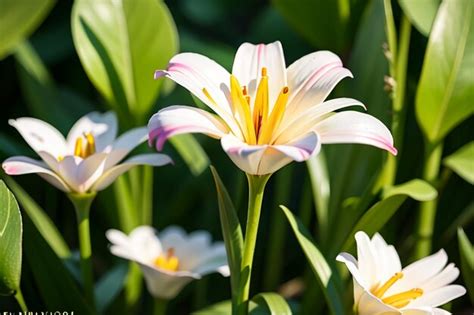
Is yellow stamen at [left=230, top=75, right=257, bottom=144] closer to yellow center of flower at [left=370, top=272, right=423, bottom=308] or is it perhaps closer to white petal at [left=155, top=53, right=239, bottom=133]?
white petal at [left=155, top=53, right=239, bottom=133]

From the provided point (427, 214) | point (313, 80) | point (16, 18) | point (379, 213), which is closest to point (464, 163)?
point (427, 214)

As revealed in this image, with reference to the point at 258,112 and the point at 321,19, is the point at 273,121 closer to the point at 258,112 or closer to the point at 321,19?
the point at 258,112

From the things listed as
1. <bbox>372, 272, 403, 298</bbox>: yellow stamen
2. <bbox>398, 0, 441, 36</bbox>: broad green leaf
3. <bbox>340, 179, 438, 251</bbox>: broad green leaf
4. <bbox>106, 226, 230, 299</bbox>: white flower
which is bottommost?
<bbox>106, 226, 230, 299</bbox>: white flower

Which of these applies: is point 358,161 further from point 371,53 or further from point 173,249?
point 173,249

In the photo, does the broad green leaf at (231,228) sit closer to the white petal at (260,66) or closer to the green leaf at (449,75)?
the white petal at (260,66)

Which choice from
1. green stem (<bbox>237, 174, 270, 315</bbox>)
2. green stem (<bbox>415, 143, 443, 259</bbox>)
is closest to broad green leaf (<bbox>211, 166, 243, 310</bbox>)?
green stem (<bbox>237, 174, 270, 315</bbox>)

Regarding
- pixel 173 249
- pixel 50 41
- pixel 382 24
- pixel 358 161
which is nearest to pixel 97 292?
pixel 173 249
